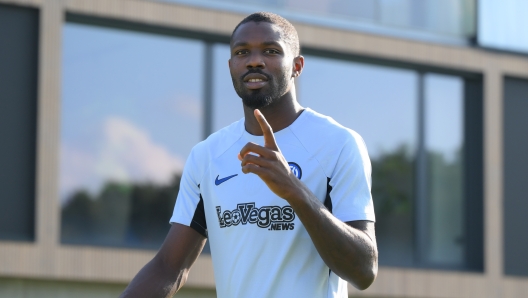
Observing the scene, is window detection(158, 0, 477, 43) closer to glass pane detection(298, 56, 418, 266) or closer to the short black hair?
glass pane detection(298, 56, 418, 266)

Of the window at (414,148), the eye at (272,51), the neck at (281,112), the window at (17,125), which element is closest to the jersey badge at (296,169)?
the neck at (281,112)

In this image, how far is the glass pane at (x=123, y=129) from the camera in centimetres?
993

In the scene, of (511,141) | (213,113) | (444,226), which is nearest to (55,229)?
(213,113)

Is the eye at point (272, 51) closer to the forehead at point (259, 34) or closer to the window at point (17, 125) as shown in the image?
→ the forehead at point (259, 34)

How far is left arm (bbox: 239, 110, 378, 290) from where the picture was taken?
296cm

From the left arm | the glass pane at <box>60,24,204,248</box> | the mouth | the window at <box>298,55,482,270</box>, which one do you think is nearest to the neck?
the mouth

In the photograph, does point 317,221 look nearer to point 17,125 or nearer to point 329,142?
point 329,142

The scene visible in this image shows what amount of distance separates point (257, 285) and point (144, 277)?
1.69 ft

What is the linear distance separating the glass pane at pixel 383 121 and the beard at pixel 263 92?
763 cm

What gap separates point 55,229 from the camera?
9547 mm

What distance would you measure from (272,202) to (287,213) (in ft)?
0.24

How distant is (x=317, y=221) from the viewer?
2.99 m

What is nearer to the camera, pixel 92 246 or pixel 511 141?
pixel 92 246

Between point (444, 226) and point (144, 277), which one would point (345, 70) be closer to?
point (444, 226)
